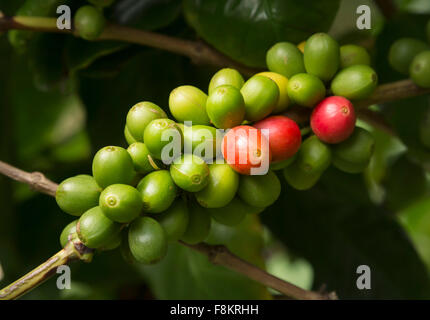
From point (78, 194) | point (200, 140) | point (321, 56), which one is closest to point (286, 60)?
point (321, 56)

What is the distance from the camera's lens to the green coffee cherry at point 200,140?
17.9 inches

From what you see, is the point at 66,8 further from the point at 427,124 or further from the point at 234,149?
the point at 427,124

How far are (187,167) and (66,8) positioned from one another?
0.33m

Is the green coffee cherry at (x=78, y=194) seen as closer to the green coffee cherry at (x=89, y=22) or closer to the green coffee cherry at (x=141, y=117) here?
the green coffee cherry at (x=141, y=117)

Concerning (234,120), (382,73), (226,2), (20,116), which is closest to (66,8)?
(226,2)

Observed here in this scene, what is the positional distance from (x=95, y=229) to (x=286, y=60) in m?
0.26

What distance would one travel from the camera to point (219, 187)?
448 millimetres

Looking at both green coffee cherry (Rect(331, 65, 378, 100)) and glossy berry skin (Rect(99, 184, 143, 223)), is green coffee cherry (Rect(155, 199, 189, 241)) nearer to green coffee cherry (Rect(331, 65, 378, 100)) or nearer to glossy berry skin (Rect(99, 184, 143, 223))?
glossy berry skin (Rect(99, 184, 143, 223))

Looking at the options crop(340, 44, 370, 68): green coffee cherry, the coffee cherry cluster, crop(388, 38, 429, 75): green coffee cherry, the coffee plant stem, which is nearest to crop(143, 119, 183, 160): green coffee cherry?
the coffee cherry cluster

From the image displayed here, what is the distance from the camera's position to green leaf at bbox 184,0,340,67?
0.63m

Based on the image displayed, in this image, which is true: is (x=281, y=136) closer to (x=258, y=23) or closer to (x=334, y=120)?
(x=334, y=120)

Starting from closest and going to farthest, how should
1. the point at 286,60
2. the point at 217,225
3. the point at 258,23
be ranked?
1. the point at 286,60
2. the point at 258,23
3. the point at 217,225

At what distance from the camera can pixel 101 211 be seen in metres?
0.43

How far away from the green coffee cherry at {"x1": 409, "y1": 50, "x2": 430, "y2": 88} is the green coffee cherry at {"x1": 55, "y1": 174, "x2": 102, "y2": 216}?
36 centimetres
